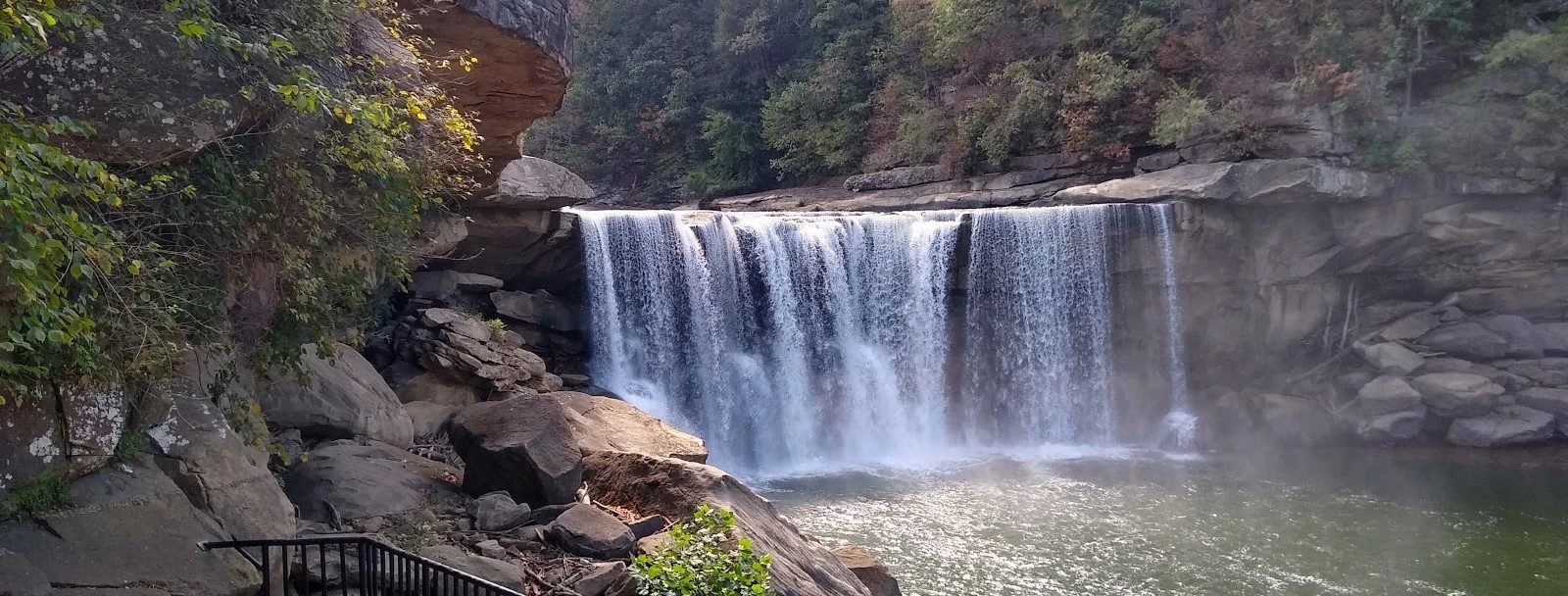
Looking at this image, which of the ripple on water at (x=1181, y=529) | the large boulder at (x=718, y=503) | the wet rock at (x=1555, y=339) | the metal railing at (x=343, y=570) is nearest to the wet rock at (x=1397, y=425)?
the ripple on water at (x=1181, y=529)

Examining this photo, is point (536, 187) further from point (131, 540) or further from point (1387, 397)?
point (1387, 397)

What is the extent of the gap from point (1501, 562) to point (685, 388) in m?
10.0

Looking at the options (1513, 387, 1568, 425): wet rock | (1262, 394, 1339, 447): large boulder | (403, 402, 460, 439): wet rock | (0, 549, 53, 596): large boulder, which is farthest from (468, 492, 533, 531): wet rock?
(1513, 387, 1568, 425): wet rock

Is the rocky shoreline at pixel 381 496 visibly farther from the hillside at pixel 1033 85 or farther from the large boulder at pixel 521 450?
the hillside at pixel 1033 85

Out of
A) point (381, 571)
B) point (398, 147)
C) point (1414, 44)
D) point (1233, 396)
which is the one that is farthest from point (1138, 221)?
point (381, 571)

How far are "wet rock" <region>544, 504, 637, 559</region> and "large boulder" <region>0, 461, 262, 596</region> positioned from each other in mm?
1748

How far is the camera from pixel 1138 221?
52.8 ft

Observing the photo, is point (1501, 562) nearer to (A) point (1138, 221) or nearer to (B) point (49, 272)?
(A) point (1138, 221)

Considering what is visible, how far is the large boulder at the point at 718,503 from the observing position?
6391mm

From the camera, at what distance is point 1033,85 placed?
20516mm

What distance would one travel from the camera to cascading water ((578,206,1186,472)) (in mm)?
15086

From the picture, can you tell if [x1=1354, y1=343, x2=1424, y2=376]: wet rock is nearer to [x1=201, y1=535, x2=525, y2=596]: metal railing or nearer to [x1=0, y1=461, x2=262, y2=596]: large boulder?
[x1=201, y1=535, x2=525, y2=596]: metal railing

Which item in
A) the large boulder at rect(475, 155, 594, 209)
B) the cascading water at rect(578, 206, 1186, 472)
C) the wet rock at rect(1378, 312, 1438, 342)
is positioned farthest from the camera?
the wet rock at rect(1378, 312, 1438, 342)

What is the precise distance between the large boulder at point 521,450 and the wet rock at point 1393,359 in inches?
548
